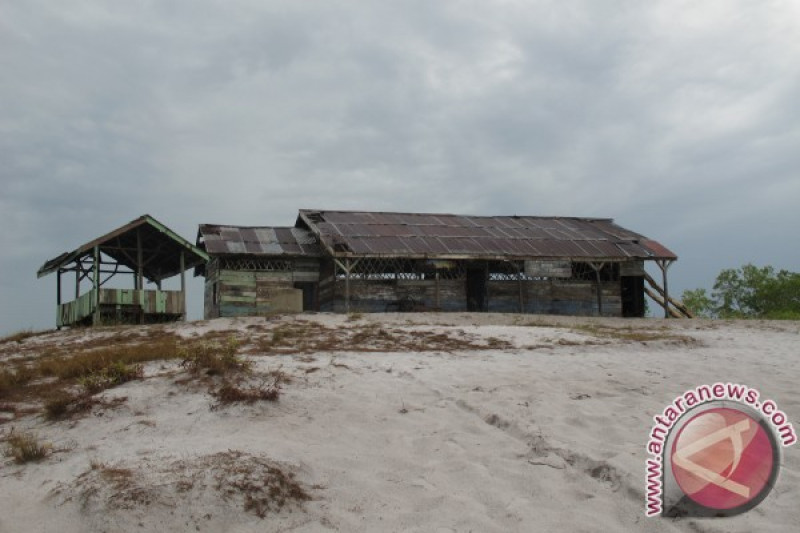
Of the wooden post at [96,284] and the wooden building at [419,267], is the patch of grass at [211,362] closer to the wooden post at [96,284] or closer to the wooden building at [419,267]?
the wooden post at [96,284]

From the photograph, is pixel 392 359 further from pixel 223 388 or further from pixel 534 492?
pixel 534 492

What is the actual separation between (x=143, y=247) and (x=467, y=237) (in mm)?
12988

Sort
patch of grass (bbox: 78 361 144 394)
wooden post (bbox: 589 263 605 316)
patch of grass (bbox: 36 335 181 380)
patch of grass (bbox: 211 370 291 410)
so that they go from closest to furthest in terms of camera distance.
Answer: patch of grass (bbox: 211 370 291 410)
patch of grass (bbox: 78 361 144 394)
patch of grass (bbox: 36 335 181 380)
wooden post (bbox: 589 263 605 316)

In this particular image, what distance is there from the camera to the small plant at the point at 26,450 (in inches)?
205

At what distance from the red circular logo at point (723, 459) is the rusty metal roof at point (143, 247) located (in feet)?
64.0

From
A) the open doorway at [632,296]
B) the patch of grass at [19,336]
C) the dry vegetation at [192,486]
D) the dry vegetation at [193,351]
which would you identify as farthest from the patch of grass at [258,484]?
the open doorway at [632,296]

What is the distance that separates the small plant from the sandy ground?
8cm

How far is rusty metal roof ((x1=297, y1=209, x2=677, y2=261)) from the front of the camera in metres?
24.8

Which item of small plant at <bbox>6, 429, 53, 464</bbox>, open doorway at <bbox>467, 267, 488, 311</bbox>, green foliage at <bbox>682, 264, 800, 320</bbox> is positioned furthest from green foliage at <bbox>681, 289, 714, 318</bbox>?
small plant at <bbox>6, 429, 53, 464</bbox>

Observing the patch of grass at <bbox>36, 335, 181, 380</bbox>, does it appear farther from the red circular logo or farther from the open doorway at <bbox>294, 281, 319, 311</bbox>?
the open doorway at <bbox>294, 281, 319, 311</bbox>

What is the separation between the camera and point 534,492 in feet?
15.5

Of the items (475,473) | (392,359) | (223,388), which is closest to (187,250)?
(392,359)

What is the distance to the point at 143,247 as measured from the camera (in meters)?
23.1

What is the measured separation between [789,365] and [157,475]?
9.48 metres
